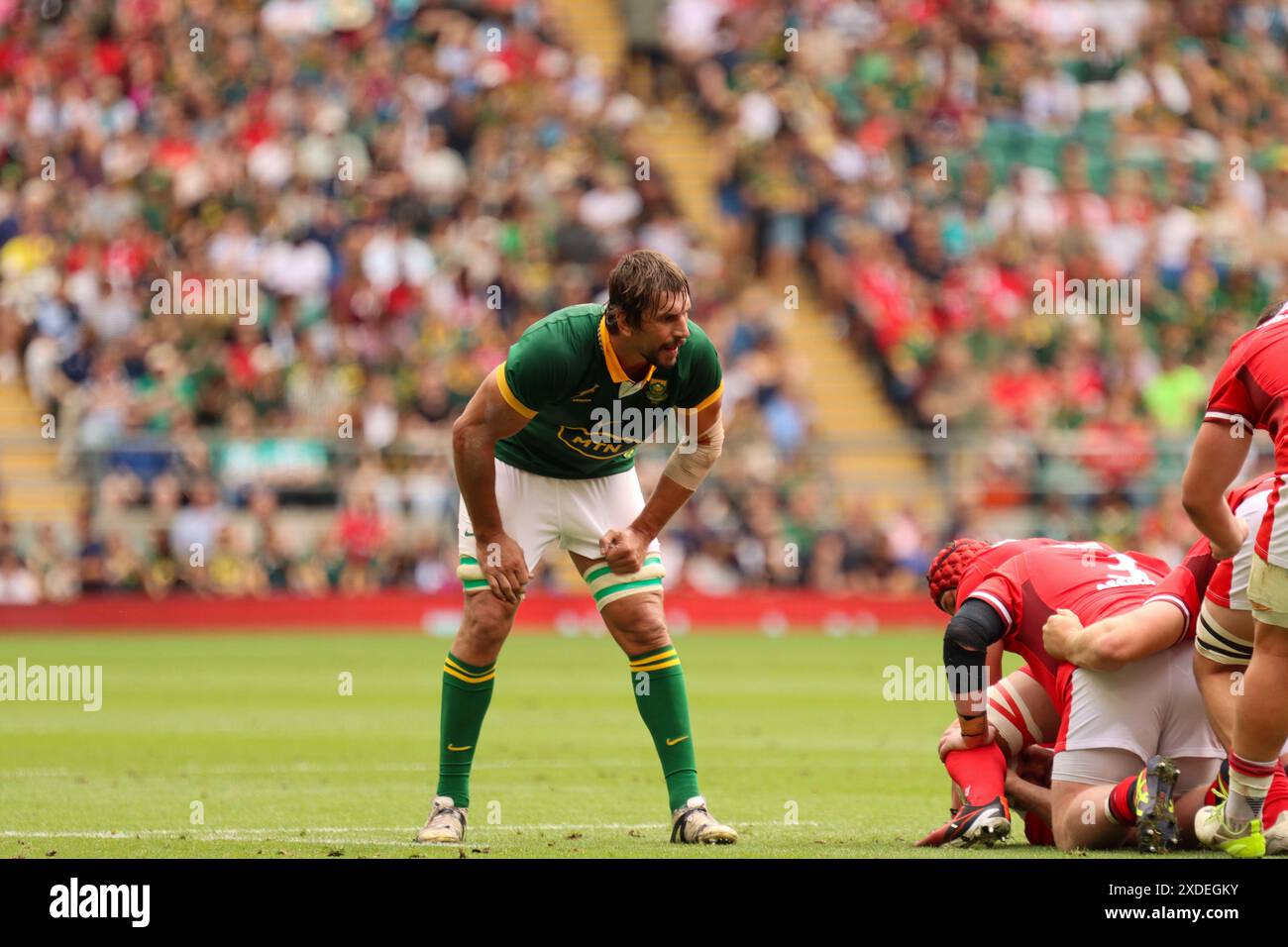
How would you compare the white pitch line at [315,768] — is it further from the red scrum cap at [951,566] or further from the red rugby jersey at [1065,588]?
the red rugby jersey at [1065,588]

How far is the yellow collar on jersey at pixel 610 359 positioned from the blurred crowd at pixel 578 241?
14.1 metres

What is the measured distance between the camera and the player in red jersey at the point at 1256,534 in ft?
22.7

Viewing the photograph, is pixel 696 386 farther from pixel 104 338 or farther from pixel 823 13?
pixel 823 13

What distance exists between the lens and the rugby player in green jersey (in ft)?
26.0

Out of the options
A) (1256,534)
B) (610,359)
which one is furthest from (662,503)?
(1256,534)

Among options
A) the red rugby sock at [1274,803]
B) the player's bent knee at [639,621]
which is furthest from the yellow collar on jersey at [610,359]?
the red rugby sock at [1274,803]

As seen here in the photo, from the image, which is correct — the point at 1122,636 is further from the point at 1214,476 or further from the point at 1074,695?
the point at 1214,476

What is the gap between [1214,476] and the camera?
23.2 ft

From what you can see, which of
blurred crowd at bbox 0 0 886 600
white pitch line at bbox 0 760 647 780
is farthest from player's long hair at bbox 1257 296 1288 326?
blurred crowd at bbox 0 0 886 600

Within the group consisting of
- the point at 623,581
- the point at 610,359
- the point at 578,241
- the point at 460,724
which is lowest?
the point at 460,724

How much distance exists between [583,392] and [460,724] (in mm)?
1531

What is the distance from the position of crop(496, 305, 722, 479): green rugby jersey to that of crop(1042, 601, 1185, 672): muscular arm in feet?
5.92

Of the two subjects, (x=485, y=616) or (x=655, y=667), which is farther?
(x=655, y=667)
